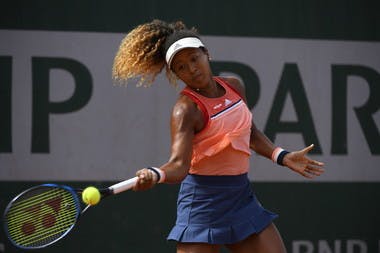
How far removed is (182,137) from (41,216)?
0.63 meters

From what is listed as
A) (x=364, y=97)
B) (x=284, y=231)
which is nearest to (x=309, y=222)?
(x=284, y=231)

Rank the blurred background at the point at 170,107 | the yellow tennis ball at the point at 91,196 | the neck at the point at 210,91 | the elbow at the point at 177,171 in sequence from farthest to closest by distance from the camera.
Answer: the blurred background at the point at 170,107 → the neck at the point at 210,91 → the elbow at the point at 177,171 → the yellow tennis ball at the point at 91,196

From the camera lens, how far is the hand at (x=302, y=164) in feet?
11.6

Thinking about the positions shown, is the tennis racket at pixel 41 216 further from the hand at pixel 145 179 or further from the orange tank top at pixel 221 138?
the orange tank top at pixel 221 138

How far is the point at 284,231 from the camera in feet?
16.1

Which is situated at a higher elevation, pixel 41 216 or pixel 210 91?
pixel 210 91

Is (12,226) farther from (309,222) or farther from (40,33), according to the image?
(309,222)

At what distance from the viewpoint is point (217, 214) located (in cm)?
343

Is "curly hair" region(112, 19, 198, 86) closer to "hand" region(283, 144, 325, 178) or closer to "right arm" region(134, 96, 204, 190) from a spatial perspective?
"right arm" region(134, 96, 204, 190)

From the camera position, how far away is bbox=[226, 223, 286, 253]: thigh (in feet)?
11.1

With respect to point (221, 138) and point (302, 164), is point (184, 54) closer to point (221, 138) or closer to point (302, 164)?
point (221, 138)

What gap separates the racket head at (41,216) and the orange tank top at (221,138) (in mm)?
555

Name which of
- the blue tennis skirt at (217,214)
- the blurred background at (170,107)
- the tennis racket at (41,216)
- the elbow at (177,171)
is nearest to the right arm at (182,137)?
the elbow at (177,171)

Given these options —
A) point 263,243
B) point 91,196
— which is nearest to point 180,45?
point 91,196
